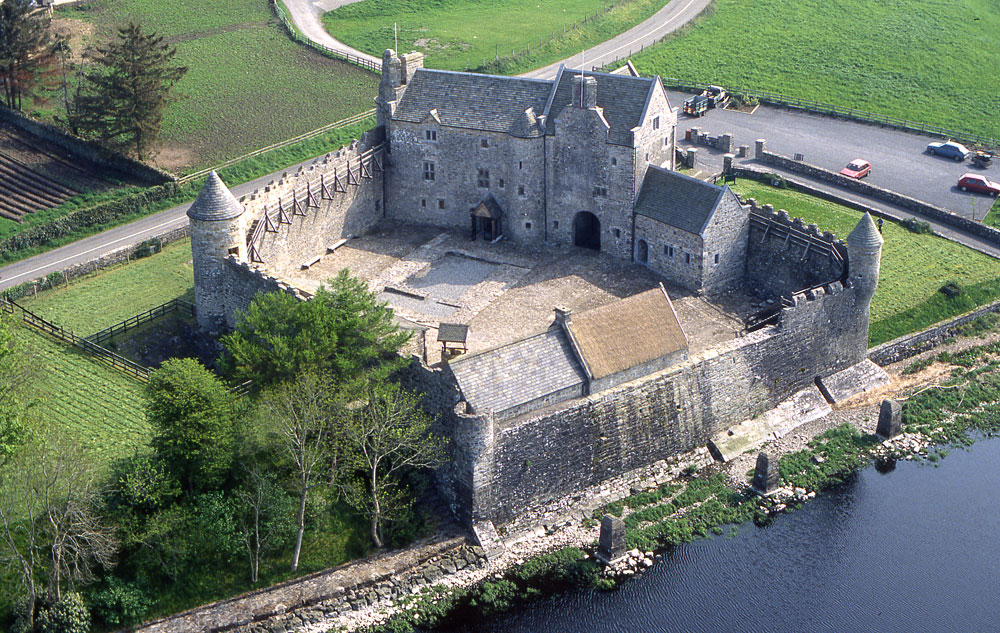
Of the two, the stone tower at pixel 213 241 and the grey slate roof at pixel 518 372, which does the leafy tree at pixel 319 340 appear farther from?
Answer: the stone tower at pixel 213 241

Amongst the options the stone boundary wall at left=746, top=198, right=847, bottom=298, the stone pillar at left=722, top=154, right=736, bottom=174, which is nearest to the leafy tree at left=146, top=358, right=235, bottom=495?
the stone boundary wall at left=746, top=198, right=847, bottom=298

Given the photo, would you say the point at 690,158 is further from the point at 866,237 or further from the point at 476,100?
the point at 866,237

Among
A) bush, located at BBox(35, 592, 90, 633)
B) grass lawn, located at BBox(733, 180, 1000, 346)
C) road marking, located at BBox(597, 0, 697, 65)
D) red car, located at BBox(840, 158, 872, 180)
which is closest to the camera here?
bush, located at BBox(35, 592, 90, 633)

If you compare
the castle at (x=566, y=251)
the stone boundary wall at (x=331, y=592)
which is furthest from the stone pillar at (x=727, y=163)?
the stone boundary wall at (x=331, y=592)

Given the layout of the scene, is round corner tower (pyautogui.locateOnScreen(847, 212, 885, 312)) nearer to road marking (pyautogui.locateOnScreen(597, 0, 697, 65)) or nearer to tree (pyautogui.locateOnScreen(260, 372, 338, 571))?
tree (pyautogui.locateOnScreen(260, 372, 338, 571))

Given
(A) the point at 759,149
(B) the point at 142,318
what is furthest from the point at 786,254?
(B) the point at 142,318

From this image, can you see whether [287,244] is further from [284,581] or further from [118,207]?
[284,581]
